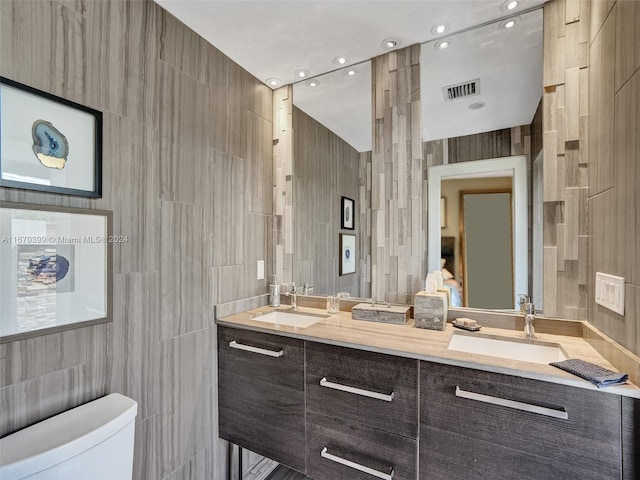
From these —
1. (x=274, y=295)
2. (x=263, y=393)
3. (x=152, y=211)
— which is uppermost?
(x=152, y=211)

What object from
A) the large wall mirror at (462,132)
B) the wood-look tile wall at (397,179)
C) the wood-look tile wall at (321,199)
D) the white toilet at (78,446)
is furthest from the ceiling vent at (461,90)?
the white toilet at (78,446)

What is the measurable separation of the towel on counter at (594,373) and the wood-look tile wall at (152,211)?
160cm

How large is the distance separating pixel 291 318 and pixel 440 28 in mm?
1819

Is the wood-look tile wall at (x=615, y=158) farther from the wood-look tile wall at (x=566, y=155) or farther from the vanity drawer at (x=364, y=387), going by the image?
the vanity drawer at (x=364, y=387)

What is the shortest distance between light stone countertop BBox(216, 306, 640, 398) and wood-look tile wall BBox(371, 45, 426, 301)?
0.32m

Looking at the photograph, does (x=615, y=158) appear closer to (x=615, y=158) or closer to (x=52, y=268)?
(x=615, y=158)

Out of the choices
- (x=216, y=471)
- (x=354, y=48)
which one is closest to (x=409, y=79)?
(x=354, y=48)

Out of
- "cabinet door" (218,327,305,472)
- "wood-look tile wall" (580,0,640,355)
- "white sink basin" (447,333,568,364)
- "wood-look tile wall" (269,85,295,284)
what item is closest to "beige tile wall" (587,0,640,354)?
"wood-look tile wall" (580,0,640,355)

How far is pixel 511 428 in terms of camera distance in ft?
3.27

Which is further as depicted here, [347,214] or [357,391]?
[347,214]

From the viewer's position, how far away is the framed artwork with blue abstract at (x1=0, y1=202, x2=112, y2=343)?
96 cm

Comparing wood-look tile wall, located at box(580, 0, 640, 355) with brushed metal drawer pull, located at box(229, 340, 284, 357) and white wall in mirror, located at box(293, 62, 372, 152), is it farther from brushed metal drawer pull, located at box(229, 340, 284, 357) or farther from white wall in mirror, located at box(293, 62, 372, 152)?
brushed metal drawer pull, located at box(229, 340, 284, 357)

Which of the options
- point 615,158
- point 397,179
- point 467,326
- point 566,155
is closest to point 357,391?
point 467,326

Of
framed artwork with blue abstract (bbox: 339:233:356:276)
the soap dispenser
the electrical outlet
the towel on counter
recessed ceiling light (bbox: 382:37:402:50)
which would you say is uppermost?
recessed ceiling light (bbox: 382:37:402:50)
